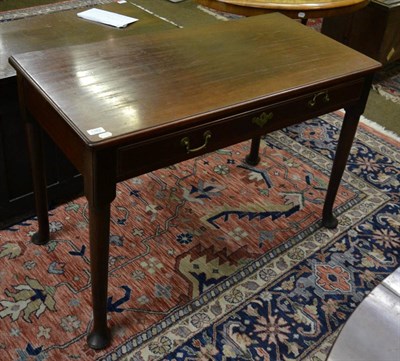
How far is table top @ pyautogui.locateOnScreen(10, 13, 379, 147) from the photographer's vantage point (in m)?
1.32

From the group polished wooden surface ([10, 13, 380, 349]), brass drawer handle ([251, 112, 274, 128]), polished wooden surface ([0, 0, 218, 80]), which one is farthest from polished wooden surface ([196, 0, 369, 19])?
brass drawer handle ([251, 112, 274, 128])

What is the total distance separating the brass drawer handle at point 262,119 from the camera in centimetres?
154

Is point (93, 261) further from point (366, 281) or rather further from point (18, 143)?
point (366, 281)

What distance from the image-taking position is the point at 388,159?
268 cm

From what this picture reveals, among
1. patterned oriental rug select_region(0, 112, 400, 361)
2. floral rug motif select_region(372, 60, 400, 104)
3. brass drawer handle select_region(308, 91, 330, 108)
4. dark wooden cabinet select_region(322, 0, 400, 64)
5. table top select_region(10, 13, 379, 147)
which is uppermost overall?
table top select_region(10, 13, 379, 147)

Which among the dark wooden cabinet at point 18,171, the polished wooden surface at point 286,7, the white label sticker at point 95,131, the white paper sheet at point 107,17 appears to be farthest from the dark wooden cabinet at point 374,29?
the white label sticker at point 95,131

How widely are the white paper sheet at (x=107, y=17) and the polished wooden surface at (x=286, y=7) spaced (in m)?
0.34

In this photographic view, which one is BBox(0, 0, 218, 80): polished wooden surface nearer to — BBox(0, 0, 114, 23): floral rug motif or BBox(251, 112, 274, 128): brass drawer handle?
BBox(251, 112, 274, 128): brass drawer handle

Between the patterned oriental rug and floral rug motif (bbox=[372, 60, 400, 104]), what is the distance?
34.7 inches

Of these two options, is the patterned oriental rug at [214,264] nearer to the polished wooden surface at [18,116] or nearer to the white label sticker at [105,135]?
the polished wooden surface at [18,116]

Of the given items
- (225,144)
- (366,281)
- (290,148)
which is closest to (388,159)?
(290,148)

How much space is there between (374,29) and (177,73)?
217 cm

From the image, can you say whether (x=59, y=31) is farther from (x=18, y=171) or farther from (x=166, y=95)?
(x=166, y=95)

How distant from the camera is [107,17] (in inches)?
90.0
